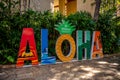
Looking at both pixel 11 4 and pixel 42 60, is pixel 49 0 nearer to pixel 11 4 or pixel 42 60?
pixel 11 4

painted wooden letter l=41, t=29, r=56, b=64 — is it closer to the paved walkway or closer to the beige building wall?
the paved walkway

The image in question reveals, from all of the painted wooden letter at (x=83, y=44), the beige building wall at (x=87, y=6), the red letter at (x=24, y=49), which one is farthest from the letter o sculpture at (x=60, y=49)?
the beige building wall at (x=87, y=6)

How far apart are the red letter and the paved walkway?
303 mm

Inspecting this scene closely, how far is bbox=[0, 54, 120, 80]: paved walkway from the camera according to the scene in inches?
243

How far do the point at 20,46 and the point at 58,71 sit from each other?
151 cm

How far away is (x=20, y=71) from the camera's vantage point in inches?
266

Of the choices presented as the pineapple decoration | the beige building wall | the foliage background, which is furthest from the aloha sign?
the beige building wall

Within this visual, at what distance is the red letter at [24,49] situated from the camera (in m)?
7.27

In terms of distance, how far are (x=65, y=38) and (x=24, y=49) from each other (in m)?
1.73

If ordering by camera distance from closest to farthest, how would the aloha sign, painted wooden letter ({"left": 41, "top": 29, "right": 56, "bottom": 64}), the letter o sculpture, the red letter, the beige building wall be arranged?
the red letter < the aloha sign < painted wooden letter ({"left": 41, "top": 29, "right": 56, "bottom": 64}) < the letter o sculpture < the beige building wall

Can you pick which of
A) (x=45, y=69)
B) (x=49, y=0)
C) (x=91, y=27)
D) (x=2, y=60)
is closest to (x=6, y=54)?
(x=2, y=60)

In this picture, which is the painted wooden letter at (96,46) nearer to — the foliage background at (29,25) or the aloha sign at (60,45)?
the aloha sign at (60,45)

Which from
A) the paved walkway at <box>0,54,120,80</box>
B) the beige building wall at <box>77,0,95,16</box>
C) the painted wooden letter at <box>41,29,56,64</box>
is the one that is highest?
the beige building wall at <box>77,0,95,16</box>

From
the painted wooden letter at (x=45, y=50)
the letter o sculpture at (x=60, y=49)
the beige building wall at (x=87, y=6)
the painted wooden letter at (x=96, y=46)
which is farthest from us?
the beige building wall at (x=87, y=6)
